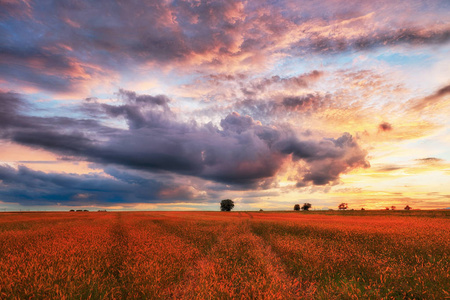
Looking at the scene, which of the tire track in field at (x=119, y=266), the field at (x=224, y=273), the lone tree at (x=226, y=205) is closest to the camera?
the field at (x=224, y=273)

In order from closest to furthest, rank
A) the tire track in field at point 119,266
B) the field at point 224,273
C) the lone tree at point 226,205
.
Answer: the field at point 224,273 → the tire track in field at point 119,266 → the lone tree at point 226,205

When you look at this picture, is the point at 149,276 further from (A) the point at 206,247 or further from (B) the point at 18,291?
(A) the point at 206,247

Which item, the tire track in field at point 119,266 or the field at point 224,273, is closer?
the field at point 224,273

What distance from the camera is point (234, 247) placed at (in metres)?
13.8

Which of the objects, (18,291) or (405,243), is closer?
(18,291)

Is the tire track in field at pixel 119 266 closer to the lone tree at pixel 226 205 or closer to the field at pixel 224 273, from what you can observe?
the field at pixel 224 273

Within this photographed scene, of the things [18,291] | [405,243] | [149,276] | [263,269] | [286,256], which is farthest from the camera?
[405,243]

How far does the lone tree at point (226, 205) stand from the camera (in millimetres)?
130750

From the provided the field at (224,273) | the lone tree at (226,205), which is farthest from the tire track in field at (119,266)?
the lone tree at (226,205)

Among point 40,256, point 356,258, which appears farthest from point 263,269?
point 40,256

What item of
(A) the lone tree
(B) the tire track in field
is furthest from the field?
(A) the lone tree

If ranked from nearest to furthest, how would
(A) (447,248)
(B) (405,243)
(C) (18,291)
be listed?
1. (C) (18,291)
2. (A) (447,248)
3. (B) (405,243)

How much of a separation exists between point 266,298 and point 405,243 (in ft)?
42.9

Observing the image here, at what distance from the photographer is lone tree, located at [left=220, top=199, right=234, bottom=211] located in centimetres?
13075
